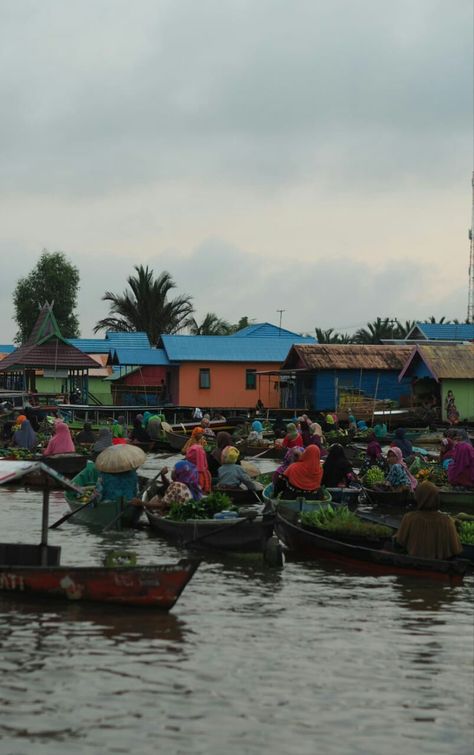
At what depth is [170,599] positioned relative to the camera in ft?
36.8

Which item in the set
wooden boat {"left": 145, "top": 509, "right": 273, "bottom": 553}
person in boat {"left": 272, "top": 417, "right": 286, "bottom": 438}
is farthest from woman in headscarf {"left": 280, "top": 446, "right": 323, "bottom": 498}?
person in boat {"left": 272, "top": 417, "right": 286, "bottom": 438}

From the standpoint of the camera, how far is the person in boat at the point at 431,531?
42.8ft

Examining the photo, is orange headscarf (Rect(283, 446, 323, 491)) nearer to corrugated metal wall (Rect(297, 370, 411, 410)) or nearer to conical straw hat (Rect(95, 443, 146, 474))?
conical straw hat (Rect(95, 443, 146, 474))

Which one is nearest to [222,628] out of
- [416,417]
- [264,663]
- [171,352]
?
[264,663]

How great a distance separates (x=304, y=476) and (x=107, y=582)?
6.50 metres

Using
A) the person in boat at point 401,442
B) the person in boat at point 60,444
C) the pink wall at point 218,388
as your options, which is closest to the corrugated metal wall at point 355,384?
the pink wall at point 218,388

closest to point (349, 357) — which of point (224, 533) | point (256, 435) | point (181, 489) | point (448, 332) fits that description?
point (448, 332)

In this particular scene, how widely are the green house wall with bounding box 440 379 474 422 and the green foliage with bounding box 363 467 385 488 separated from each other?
22732 millimetres

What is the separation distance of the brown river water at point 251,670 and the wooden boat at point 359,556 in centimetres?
20

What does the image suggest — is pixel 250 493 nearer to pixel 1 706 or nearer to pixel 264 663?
pixel 264 663

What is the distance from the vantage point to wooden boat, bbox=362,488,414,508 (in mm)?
18953

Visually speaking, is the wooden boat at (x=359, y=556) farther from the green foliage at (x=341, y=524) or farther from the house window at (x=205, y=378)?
the house window at (x=205, y=378)

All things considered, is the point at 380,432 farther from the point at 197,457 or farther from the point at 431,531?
the point at 431,531

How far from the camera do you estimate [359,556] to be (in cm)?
1409
